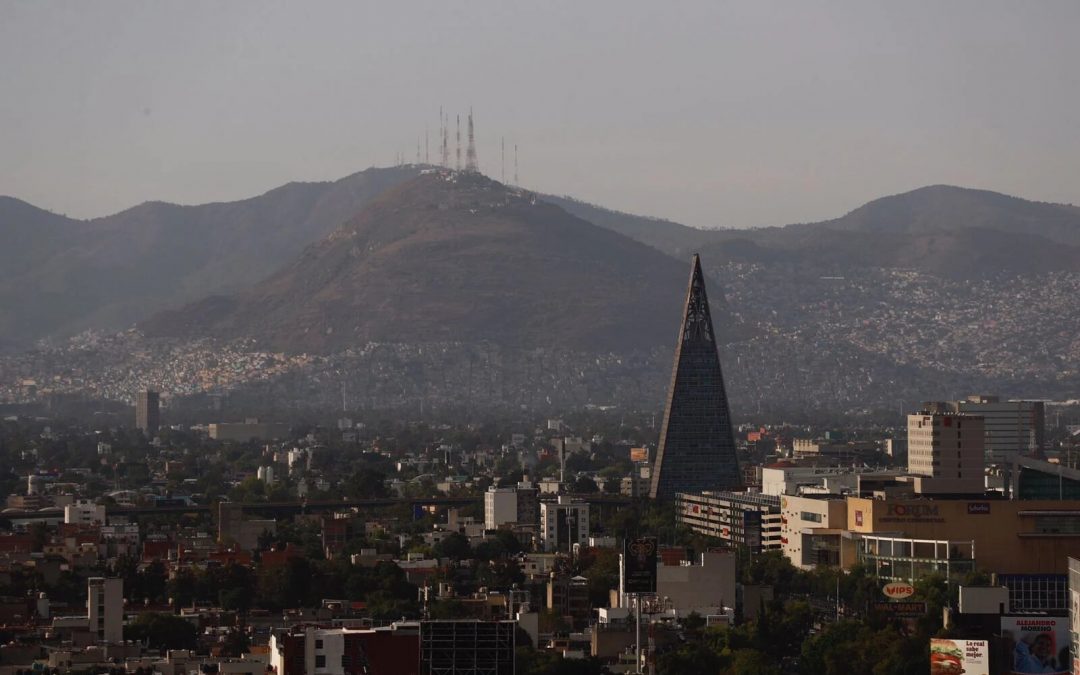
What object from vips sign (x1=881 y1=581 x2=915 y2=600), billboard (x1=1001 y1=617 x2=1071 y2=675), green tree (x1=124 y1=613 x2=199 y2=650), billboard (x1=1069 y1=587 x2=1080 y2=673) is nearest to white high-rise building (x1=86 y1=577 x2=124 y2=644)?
green tree (x1=124 y1=613 x2=199 y2=650)

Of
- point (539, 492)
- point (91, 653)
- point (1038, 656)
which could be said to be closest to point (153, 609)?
point (91, 653)

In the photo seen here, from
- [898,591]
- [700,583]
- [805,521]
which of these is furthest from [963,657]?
[805,521]

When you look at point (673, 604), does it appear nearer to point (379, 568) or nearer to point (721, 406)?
point (379, 568)

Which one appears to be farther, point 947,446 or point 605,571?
point 947,446

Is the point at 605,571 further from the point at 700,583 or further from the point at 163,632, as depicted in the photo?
the point at 163,632

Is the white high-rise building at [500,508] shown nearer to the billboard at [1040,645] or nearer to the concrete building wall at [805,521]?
the concrete building wall at [805,521]

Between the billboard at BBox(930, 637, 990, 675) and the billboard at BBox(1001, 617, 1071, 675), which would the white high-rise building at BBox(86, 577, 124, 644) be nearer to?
the billboard at BBox(930, 637, 990, 675)
